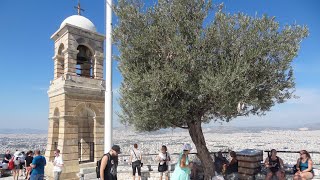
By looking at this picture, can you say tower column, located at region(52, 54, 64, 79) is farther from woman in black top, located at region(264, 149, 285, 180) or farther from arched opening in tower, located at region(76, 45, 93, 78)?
woman in black top, located at region(264, 149, 285, 180)

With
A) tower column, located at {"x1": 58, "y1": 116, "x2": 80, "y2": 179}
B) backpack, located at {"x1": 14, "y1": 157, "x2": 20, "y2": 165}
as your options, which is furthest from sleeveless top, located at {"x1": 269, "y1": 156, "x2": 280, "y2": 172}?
backpack, located at {"x1": 14, "y1": 157, "x2": 20, "y2": 165}

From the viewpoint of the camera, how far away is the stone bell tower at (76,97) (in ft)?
53.4

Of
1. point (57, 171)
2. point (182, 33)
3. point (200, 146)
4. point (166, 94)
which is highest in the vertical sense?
point (182, 33)

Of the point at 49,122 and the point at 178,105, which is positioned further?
the point at 49,122

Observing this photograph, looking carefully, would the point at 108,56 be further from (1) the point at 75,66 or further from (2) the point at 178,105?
(1) the point at 75,66

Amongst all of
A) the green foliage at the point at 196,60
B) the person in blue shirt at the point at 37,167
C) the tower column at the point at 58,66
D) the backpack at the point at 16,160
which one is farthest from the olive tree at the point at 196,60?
the backpack at the point at 16,160

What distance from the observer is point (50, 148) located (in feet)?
56.3

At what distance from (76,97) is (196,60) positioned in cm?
981

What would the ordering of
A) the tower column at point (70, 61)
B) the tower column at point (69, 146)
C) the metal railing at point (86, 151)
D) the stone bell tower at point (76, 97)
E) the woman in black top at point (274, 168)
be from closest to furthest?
the woman in black top at point (274, 168), the tower column at point (69, 146), the stone bell tower at point (76, 97), the tower column at point (70, 61), the metal railing at point (86, 151)

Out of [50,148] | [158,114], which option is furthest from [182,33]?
[50,148]

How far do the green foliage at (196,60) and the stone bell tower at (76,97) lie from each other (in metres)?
7.16

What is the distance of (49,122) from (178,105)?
11.4 metres

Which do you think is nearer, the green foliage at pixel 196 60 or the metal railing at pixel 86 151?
the green foliage at pixel 196 60

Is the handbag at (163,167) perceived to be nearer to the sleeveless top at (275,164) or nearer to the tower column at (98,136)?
the sleeveless top at (275,164)
